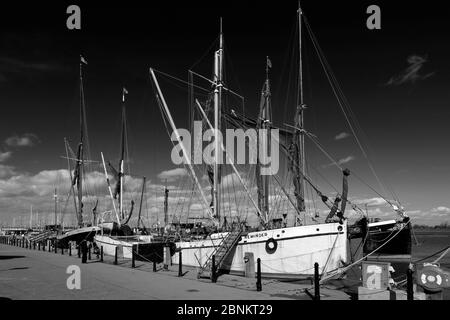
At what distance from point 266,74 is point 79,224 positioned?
3417 cm

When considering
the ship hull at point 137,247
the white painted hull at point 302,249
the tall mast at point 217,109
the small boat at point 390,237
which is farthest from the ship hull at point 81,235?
the small boat at point 390,237

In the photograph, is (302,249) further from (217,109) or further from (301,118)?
(301,118)

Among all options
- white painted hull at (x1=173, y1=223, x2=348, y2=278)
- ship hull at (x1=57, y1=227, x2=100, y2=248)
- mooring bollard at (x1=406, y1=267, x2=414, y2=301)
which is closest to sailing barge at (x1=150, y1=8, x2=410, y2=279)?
white painted hull at (x1=173, y1=223, x2=348, y2=278)

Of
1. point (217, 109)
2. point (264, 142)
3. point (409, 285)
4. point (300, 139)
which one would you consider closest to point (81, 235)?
point (264, 142)

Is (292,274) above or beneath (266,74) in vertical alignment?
beneath

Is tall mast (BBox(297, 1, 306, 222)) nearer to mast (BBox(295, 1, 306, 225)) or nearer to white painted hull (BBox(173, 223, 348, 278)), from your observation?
mast (BBox(295, 1, 306, 225))

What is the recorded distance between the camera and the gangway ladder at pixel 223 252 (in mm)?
23284

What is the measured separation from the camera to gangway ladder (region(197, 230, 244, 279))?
76.4 feet

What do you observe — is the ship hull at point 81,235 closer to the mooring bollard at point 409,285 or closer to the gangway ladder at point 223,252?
the gangway ladder at point 223,252
